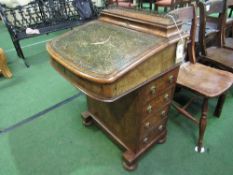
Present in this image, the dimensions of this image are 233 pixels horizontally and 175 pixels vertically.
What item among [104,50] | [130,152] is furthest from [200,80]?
[104,50]

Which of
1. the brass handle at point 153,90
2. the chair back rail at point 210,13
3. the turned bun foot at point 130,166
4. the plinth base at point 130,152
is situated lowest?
the turned bun foot at point 130,166

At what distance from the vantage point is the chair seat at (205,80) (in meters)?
1.24

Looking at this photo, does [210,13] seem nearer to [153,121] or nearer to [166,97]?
[166,97]

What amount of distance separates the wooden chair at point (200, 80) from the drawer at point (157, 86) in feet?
0.80

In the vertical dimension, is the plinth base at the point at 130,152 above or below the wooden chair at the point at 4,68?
below

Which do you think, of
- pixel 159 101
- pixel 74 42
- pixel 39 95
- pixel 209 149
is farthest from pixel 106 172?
pixel 39 95

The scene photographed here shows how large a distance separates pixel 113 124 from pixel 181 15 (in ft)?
3.09

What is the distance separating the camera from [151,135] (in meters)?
1.32

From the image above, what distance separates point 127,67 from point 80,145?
100cm

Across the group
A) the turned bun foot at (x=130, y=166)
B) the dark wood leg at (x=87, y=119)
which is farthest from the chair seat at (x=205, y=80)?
the dark wood leg at (x=87, y=119)

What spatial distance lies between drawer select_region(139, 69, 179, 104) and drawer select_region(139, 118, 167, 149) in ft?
1.01

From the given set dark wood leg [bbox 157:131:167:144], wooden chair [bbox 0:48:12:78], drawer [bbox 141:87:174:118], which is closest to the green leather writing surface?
drawer [bbox 141:87:174:118]

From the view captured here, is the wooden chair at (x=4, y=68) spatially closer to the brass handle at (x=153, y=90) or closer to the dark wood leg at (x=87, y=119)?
the dark wood leg at (x=87, y=119)

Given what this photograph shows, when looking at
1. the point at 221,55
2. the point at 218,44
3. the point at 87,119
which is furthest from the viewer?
the point at 218,44
